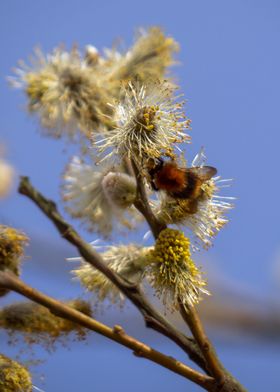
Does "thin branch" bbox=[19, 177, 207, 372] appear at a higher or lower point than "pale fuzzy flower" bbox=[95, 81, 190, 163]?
lower

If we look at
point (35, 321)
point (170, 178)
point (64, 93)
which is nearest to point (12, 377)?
point (35, 321)

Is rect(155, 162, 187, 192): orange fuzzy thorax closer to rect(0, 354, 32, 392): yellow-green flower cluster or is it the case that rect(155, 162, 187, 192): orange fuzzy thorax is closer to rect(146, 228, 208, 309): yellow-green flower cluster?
rect(146, 228, 208, 309): yellow-green flower cluster

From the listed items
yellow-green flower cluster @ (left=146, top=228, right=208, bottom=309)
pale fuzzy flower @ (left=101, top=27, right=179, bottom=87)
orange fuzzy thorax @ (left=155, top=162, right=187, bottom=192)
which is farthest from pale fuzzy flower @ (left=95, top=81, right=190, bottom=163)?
pale fuzzy flower @ (left=101, top=27, right=179, bottom=87)

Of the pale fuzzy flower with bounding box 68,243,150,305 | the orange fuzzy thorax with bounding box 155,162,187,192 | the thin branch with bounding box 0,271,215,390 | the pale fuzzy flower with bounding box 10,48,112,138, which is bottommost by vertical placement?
the thin branch with bounding box 0,271,215,390

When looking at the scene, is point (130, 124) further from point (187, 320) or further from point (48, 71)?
point (48, 71)

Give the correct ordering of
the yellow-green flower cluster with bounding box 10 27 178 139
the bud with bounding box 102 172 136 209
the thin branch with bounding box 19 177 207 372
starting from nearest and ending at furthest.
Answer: the thin branch with bounding box 19 177 207 372 → the bud with bounding box 102 172 136 209 → the yellow-green flower cluster with bounding box 10 27 178 139

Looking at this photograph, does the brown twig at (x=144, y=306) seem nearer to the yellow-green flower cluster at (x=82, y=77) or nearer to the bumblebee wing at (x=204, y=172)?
the bumblebee wing at (x=204, y=172)
